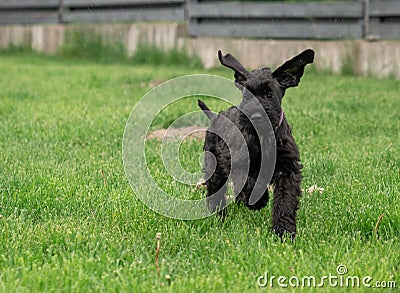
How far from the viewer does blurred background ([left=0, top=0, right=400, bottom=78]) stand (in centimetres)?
1238

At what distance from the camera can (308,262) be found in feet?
12.7

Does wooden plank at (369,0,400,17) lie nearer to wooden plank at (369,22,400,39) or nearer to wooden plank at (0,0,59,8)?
wooden plank at (369,22,400,39)

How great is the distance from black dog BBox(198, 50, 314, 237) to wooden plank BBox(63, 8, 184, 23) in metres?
10.7

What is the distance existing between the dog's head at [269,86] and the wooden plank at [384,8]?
26.1 feet

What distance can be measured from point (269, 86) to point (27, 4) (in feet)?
51.3

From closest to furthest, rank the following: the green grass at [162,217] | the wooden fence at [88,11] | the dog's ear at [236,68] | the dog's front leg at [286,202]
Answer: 1. the green grass at [162,217]
2. the dog's front leg at [286,202]
3. the dog's ear at [236,68]
4. the wooden fence at [88,11]

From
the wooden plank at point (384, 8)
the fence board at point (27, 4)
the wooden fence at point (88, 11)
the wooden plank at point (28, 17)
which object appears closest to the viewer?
the wooden plank at point (384, 8)

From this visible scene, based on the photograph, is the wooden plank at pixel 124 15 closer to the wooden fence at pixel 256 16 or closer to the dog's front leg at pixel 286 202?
the wooden fence at pixel 256 16

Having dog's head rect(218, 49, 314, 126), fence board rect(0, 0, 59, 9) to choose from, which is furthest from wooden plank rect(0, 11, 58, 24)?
dog's head rect(218, 49, 314, 126)

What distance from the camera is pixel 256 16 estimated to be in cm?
1394

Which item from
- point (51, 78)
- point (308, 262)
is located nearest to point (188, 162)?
point (308, 262)

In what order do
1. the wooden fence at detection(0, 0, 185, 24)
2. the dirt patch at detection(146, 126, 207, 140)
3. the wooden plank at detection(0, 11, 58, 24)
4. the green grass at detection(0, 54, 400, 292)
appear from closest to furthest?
the green grass at detection(0, 54, 400, 292)
the dirt patch at detection(146, 126, 207, 140)
the wooden fence at detection(0, 0, 185, 24)
the wooden plank at detection(0, 11, 58, 24)

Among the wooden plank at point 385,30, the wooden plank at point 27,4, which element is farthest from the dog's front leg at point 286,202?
the wooden plank at point 27,4

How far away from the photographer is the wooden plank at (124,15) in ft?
50.9
